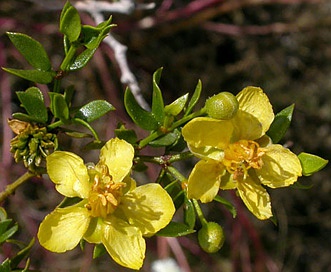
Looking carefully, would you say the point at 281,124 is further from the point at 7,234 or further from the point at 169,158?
the point at 7,234

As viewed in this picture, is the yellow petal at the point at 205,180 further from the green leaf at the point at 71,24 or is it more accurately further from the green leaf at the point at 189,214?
the green leaf at the point at 71,24

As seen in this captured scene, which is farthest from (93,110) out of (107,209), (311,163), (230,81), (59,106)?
(230,81)

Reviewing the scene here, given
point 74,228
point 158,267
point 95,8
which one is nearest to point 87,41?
point 74,228

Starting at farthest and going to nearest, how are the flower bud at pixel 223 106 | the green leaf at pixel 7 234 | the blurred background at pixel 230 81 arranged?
the blurred background at pixel 230 81, the green leaf at pixel 7 234, the flower bud at pixel 223 106

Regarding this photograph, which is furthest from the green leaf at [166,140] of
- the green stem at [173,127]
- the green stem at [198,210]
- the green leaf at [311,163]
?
the green leaf at [311,163]

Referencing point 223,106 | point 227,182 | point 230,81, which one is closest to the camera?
point 223,106

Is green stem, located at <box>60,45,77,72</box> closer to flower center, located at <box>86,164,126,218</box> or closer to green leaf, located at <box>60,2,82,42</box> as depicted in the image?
green leaf, located at <box>60,2,82,42</box>

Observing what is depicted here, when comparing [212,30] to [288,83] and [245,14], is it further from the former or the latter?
[288,83]
